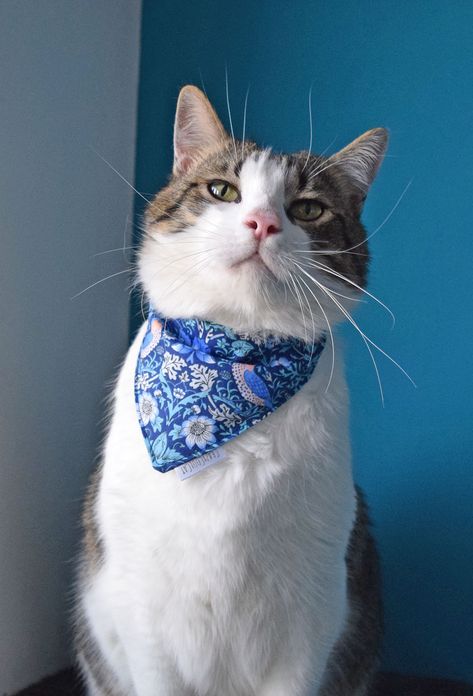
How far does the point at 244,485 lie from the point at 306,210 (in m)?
0.48

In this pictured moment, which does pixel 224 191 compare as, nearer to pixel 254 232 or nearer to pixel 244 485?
pixel 254 232

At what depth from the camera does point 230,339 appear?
1261 mm

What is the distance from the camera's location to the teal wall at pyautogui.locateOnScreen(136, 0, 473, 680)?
→ 1753 millimetres

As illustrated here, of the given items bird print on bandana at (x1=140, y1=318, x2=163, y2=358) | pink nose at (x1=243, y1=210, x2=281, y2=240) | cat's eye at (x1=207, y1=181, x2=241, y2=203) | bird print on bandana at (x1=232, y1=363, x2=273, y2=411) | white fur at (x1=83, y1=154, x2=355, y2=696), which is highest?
cat's eye at (x1=207, y1=181, x2=241, y2=203)

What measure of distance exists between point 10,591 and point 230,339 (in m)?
0.82

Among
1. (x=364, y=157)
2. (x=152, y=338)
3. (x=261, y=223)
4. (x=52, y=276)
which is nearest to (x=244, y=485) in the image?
(x=152, y=338)

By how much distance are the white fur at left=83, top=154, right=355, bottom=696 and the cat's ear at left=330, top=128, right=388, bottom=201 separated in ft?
0.59

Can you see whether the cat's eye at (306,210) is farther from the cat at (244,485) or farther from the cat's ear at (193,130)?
the cat's ear at (193,130)

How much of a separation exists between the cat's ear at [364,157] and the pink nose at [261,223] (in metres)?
0.32

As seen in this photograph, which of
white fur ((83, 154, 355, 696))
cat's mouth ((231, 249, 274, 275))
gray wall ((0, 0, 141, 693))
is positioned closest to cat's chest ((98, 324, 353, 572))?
white fur ((83, 154, 355, 696))

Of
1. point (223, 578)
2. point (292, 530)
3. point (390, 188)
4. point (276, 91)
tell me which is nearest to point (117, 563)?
point (223, 578)

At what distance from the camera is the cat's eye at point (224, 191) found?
4.11 feet

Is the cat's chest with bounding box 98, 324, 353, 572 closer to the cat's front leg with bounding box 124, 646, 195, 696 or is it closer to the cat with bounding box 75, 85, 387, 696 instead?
the cat with bounding box 75, 85, 387, 696

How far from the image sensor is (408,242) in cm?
180
